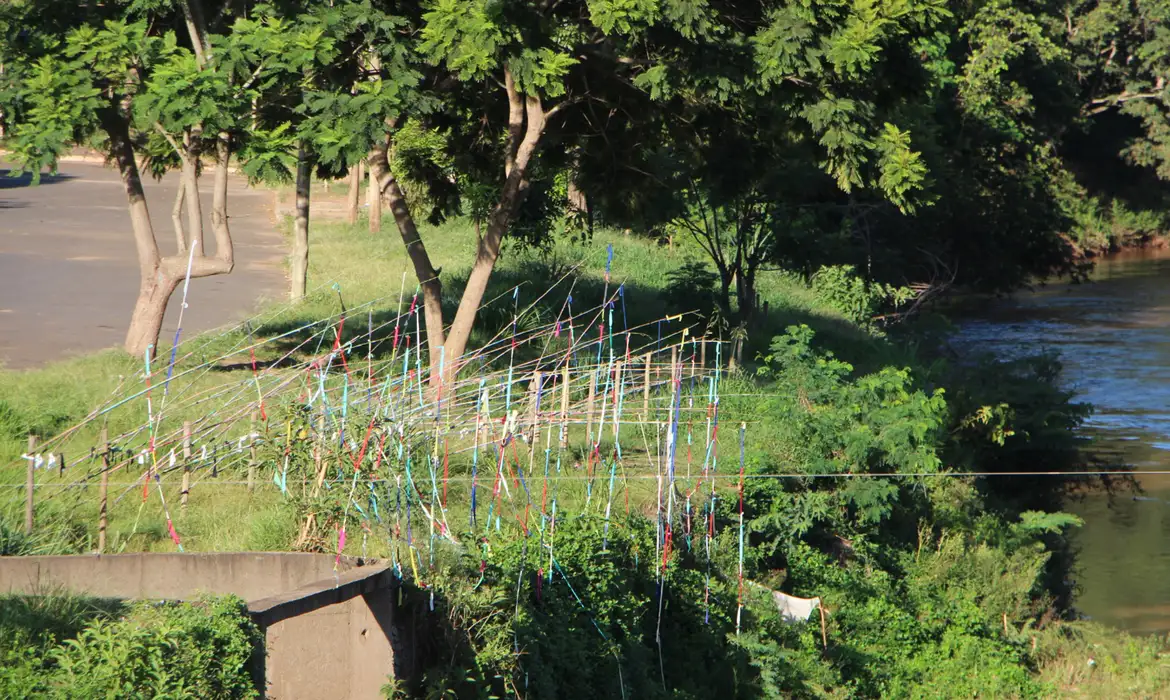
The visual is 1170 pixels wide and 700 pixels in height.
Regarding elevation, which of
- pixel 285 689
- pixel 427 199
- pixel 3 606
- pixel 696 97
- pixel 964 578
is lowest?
pixel 964 578

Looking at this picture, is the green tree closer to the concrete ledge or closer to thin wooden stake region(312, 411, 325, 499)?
thin wooden stake region(312, 411, 325, 499)

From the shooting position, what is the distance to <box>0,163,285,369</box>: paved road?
14016 millimetres

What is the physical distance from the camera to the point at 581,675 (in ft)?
25.6

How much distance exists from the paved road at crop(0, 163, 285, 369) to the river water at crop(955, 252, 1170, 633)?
10.6 meters

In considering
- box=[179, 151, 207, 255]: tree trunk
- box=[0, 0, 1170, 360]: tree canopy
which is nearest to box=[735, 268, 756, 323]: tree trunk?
box=[0, 0, 1170, 360]: tree canopy

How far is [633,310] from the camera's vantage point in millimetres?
17156

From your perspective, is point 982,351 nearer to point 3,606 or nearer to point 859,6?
point 859,6

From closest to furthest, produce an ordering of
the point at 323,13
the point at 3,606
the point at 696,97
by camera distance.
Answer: the point at 3,606 → the point at 323,13 → the point at 696,97

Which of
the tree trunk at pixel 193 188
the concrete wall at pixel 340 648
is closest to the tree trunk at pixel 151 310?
the tree trunk at pixel 193 188

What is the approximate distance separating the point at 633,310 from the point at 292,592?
1115cm

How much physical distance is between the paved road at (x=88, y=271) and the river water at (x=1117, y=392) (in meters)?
10.6

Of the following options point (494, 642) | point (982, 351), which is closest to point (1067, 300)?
point (982, 351)

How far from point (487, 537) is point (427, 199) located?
23.1 feet

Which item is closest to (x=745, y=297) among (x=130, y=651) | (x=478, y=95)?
(x=478, y=95)
